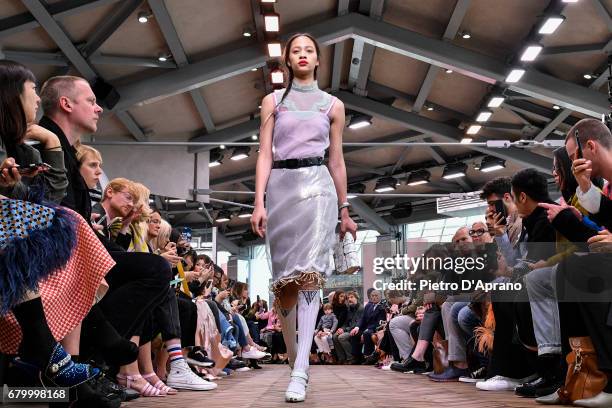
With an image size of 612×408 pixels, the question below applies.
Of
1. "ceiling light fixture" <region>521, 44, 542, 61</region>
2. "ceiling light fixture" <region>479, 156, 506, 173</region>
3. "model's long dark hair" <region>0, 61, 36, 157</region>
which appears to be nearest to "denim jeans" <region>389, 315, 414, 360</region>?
"ceiling light fixture" <region>521, 44, 542, 61</region>

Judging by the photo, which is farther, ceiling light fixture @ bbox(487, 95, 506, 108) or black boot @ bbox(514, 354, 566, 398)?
ceiling light fixture @ bbox(487, 95, 506, 108)

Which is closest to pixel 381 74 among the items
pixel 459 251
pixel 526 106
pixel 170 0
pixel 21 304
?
pixel 526 106

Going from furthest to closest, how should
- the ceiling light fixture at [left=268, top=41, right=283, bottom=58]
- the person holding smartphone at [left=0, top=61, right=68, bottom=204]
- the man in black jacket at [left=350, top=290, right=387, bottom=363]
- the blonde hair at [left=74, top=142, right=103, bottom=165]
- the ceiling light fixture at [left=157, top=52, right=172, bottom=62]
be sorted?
1. the man in black jacket at [left=350, top=290, right=387, bottom=363]
2. the ceiling light fixture at [left=157, top=52, right=172, bottom=62]
3. the ceiling light fixture at [left=268, top=41, right=283, bottom=58]
4. the blonde hair at [left=74, top=142, right=103, bottom=165]
5. the person holding smartphone at [left=0, top=61, right=68, bottom=204]

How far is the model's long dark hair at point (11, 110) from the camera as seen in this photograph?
170cm

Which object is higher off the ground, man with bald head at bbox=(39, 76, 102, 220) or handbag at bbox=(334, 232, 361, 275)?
man with bald head at bbox=(39, 76, 102, 220)

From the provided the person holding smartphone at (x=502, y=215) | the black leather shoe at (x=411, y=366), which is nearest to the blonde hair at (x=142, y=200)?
the person holding smartphone at (x=502, y=215)

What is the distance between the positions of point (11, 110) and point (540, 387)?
231cm

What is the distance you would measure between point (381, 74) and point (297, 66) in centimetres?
747

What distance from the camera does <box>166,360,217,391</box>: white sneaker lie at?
10.4 ft

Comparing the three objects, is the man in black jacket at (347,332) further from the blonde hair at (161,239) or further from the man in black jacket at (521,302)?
the man in black jacket at (521,302)

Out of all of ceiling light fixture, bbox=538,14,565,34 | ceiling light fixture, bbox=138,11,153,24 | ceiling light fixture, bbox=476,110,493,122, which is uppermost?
ceiling light fixture, bbox=138,11,153,24

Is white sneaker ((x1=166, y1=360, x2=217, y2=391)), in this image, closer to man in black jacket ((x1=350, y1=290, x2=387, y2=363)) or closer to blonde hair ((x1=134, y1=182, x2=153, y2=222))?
blonde hair ((x1=134, y1=182, x2=153, y2=222))

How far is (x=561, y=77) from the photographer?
316 inches

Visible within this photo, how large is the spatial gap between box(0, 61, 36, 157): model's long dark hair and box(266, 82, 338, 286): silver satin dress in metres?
1.11
